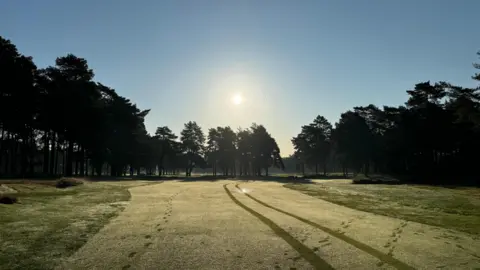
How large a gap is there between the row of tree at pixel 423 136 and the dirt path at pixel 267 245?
201 feet

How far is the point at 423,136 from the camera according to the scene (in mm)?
A: 87812

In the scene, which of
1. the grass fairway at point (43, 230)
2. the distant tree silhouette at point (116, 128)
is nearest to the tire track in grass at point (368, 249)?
the grass fairway at point (43, 230)

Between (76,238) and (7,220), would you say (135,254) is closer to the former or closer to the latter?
(76,238)

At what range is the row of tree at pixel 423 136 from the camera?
78.9m

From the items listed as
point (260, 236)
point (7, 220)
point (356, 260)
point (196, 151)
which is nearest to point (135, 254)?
point (260, 236)

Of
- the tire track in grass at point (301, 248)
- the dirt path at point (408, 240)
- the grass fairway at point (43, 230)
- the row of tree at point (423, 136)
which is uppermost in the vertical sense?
the row of tree at point (423, 136)

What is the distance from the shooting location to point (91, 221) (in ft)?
58.4

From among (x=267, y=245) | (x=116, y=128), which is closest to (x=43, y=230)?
(x=267, y=245)

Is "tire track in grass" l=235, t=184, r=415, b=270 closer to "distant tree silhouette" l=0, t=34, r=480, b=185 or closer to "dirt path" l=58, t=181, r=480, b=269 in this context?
"dirt path" l=58, t=181, r=480, b=269

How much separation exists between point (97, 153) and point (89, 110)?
43.1 ft

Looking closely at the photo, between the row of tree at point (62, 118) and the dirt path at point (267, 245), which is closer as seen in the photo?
the dirt path at point (267, 245)

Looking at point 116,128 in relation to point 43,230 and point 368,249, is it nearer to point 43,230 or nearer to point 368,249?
point 43,230

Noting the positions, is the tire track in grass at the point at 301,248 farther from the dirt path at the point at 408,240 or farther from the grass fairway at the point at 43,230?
the grass fairway at the point at 43,230

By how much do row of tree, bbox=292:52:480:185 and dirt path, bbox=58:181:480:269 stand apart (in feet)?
201
